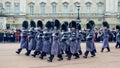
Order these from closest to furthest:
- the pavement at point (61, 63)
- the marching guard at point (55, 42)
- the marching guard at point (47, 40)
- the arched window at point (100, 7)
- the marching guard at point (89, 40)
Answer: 1. the pavement at point (61, 63)
2. the marching guard at point (55, 42)
3. the marching guard at point (47, 40)
4. the marching guard at point (89, 40)
5. the arched window at point (100, 7)

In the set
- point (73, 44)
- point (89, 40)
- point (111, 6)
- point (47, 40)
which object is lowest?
point (73, 44)

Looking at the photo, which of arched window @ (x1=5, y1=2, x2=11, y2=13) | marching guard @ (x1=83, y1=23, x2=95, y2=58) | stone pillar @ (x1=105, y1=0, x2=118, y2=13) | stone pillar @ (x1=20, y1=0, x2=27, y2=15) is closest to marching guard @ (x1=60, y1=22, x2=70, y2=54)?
marching guard @ (x1=83, y1=23, x2=95, y2=58)

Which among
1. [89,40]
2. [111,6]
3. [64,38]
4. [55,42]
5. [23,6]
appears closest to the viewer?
[55,42]

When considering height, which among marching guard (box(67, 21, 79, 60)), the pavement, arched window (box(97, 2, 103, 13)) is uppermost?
arched window (box(97, 2, 103, 13))

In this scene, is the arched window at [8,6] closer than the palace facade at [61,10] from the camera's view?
No

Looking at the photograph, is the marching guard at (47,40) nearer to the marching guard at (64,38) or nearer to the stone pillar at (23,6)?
the marching guard at (64,38)

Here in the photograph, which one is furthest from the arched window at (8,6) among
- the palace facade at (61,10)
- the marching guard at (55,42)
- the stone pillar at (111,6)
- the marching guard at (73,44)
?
the marching guard at (55,42)

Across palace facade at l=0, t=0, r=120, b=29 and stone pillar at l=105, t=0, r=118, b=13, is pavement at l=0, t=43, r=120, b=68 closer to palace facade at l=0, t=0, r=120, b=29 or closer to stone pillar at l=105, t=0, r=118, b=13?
palace facade at l=0, t=0, r=120, b=29

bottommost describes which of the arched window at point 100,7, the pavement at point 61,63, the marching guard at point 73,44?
the pavement at point 61,63

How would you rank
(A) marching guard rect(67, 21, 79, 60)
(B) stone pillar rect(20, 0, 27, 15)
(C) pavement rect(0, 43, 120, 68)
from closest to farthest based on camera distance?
1. (C) pavement rect(0, 43, 120, 68)
2. (A) marching guard rect(67, 21, 79, 60)
3. (B) stone pillar rect(20, 0, 27, 15)

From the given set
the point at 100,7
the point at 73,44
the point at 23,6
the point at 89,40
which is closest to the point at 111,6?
the point at 100,7

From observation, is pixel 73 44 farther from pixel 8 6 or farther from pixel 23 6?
pixel 8 6

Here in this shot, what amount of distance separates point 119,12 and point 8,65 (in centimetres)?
4519

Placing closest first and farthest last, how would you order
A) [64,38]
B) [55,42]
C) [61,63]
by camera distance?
1. [61,63]
2. [55,42]
3. [64,38]
